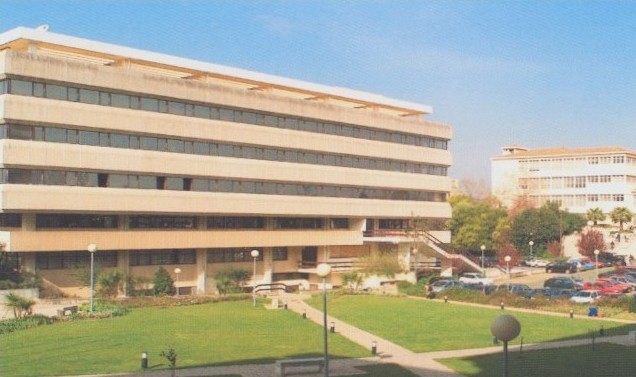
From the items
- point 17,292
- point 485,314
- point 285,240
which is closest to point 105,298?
point 17,292

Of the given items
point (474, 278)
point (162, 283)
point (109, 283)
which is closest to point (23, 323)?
point (109, 283)

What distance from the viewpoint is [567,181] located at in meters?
105

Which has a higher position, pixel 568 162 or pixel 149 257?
pixel 568 162

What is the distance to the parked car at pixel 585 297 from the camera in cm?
4451

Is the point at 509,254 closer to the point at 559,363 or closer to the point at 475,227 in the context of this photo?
the point at 475,227

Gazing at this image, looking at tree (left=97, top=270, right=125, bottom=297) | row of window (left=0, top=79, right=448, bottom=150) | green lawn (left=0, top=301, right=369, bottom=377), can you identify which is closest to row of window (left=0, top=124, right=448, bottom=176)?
row of window (left=0, top=79, right=448, bottom=150)

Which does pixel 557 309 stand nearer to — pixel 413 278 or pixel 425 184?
pixel 413 278

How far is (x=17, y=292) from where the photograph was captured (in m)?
42.7

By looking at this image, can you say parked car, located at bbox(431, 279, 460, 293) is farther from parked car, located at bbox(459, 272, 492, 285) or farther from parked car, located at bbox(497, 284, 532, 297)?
parked car, located at bbox(459, 272, 492, 285)

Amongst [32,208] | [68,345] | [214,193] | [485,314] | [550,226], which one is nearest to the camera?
[68,345]

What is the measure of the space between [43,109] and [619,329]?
107ft

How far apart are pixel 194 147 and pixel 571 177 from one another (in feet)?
216

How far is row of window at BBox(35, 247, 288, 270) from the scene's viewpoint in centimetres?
4800

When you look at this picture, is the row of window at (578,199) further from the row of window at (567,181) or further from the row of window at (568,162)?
the row of window at (568,162)
